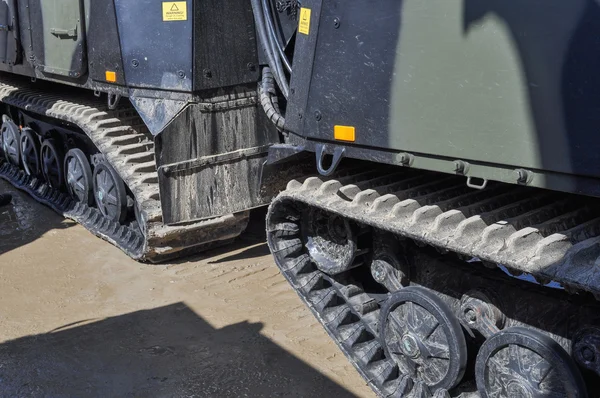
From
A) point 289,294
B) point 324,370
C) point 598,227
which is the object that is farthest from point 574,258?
point 289,294

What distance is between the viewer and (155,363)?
4.84m

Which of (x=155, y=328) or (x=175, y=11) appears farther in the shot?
(x=175, y=11)

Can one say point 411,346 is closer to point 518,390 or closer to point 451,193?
point 518,390

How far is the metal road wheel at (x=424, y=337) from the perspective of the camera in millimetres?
3867

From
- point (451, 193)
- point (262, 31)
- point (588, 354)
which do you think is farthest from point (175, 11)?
point (588, 354)

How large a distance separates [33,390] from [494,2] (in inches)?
126

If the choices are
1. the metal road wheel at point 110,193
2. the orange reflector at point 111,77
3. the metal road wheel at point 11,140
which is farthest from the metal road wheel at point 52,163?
the orange reflector at point 111,77

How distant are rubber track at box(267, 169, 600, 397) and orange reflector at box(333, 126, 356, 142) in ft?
0.99

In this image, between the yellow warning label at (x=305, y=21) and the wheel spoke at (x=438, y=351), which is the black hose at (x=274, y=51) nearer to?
the yellow warning label at (x=305, y=21)

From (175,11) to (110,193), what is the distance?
181 cm

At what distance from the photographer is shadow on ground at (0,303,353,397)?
179 inches

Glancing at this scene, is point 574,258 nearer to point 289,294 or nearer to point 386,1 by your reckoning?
point 386,1

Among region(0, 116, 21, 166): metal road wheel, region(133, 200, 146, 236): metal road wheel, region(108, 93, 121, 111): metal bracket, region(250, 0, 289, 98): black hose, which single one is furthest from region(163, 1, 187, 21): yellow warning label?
region(0, 116, 21, 166): metal road wheel

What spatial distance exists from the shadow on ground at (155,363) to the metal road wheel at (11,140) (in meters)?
3.73
